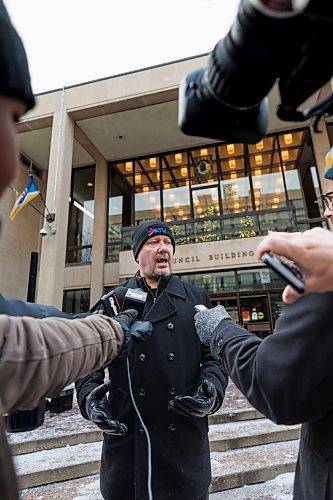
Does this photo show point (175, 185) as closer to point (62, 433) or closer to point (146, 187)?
point (146, 187)

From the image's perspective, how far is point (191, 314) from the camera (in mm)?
2189

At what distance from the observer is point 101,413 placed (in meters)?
1.73

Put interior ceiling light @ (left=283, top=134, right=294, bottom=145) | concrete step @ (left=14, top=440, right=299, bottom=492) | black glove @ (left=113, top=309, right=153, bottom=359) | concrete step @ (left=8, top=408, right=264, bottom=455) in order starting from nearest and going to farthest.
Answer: black glove @ (left=113, top=309, right=153, bottom=359)
concrete step @ (left=14, top=440, right=299, bottom=492)
concrete step @ (left=8, top=408, right=264, bottom=455)
interior ceiling light @ (left=283, top=134, right=294, bottom=145)

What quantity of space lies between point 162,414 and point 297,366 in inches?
45.5

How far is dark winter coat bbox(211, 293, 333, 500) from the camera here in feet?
3.22

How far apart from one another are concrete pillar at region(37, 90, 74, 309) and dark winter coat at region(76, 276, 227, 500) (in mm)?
8957

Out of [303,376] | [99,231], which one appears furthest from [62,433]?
[99,231]

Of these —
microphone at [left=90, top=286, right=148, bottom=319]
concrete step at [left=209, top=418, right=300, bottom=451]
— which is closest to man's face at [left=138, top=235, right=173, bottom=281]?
microphone at [left=90, top=286, right=148, bottom=319]

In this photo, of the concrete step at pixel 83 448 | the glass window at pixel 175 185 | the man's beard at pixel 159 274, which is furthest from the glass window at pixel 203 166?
the man's beard at pixel 159 274

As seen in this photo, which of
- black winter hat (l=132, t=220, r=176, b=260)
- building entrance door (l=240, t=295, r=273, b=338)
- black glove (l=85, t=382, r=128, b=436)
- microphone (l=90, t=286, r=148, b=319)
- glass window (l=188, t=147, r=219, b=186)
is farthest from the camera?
glass window (l=188, t=147, r=219, b=186)

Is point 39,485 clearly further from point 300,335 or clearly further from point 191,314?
point 300,335

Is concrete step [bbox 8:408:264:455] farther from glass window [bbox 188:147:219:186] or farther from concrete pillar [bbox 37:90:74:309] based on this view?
glass window [bbox 188:147:219:186]

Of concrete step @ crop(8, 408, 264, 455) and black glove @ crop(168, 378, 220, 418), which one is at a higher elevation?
black glove @ crop(168, 378, 220, 418)

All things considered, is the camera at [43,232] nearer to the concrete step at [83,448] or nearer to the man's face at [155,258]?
the concrete step at [83,448]
